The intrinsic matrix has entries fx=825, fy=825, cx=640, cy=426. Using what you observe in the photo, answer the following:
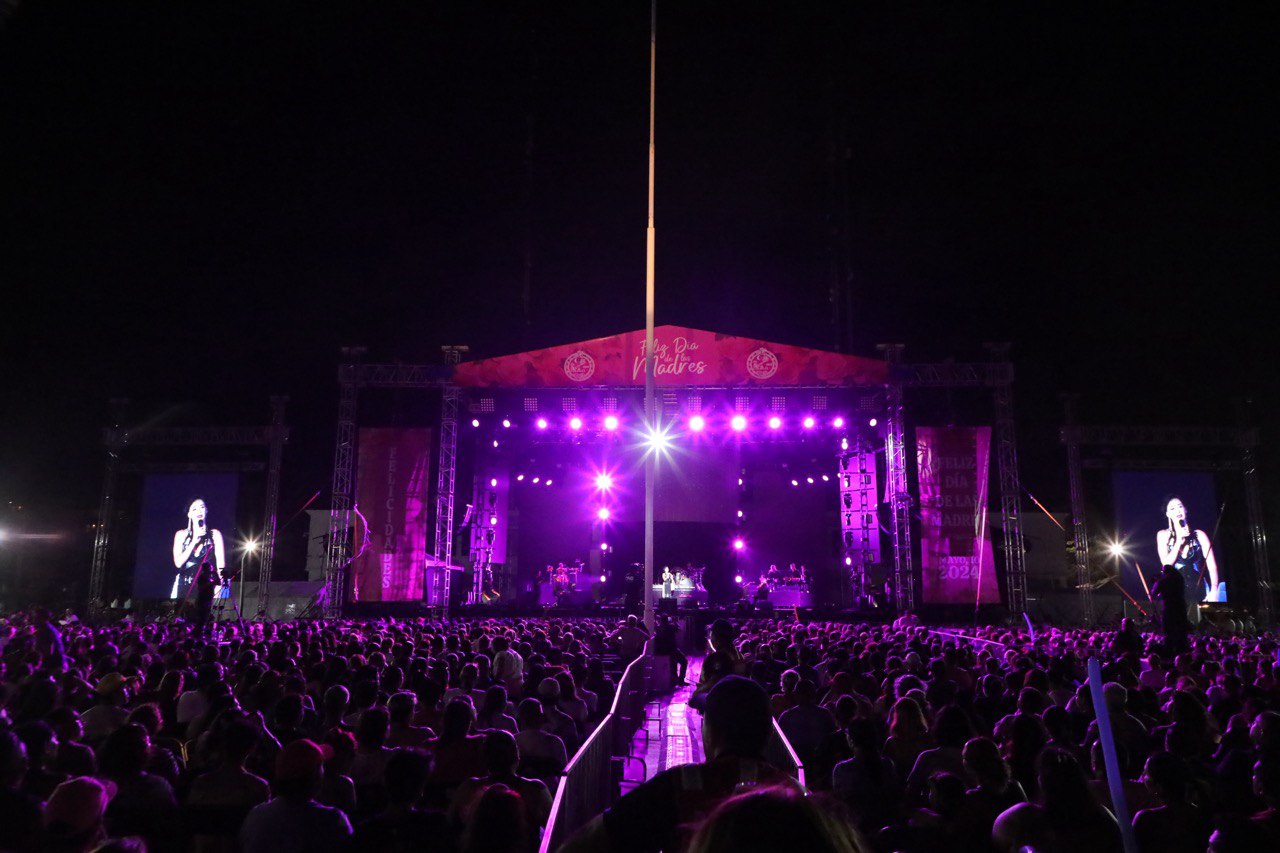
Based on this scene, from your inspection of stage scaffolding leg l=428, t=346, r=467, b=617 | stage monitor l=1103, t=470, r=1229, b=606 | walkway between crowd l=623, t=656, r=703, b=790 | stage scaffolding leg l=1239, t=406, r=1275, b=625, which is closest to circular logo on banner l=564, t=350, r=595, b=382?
stage scaffolding leg l=428, t=346, r=467, b=617

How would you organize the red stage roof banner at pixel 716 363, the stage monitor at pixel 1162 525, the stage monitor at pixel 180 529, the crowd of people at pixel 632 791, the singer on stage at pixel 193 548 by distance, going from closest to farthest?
the crowd of people at pixel 632 791
the red stage roof banner at pixel 716 363
the stage monitor at pixel 1162 525
the singer on stage at pixel 193 548
the stage monitor at pixel 180 529

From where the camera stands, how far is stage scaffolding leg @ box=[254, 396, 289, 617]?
27.7 m

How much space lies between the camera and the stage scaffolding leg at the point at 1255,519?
2831 centimetres

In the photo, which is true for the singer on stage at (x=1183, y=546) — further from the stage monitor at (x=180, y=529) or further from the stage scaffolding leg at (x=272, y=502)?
the stage monitor at (x=180, y=529)

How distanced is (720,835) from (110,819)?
14.6 feet

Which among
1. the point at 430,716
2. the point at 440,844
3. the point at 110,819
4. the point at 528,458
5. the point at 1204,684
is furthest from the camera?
the point at 528,458

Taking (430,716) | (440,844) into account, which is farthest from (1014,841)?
(430,716)

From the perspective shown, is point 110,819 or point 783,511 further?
point 783,511

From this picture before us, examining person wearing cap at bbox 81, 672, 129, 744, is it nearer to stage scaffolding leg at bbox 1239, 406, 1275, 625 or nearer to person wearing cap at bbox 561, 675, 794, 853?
person wearing cap at bbox 561, 675, 794, 853

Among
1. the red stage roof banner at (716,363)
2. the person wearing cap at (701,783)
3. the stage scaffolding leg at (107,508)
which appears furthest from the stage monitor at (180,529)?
the person wearing cap at (701,783)

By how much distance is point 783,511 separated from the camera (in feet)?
118

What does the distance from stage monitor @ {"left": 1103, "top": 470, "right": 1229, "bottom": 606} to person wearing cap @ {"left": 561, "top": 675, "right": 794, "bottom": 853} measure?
3303cm

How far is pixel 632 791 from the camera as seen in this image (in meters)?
2.29

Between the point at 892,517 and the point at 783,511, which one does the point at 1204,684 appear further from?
the point at 783,511
